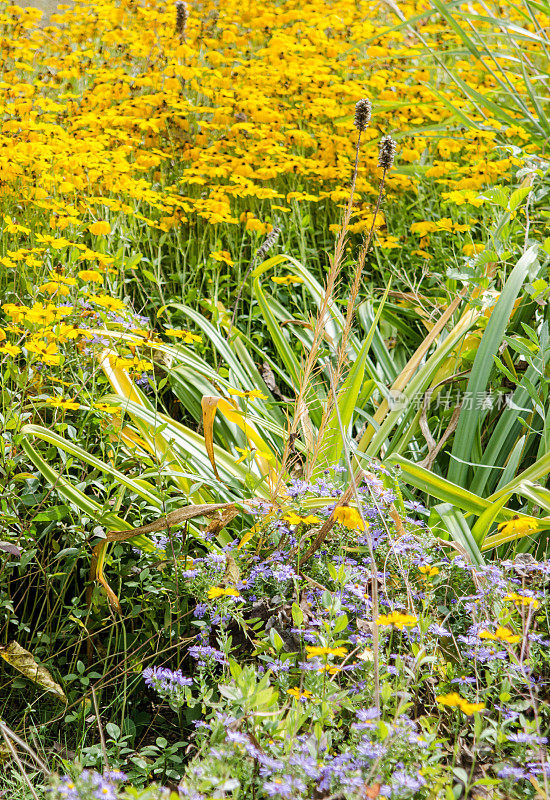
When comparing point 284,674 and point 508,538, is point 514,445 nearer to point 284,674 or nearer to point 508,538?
point 508,538

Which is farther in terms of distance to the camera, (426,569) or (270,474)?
(270,474)

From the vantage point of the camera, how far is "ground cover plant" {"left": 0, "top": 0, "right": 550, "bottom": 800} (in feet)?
4.19

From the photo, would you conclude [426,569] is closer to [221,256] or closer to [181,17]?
[221,256]

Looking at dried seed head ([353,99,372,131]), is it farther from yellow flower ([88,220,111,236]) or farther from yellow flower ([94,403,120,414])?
yellow flower ([88,220,111,236])

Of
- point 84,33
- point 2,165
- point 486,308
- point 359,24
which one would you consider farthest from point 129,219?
point 359,24

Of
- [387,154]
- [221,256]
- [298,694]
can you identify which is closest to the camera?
[298,694]

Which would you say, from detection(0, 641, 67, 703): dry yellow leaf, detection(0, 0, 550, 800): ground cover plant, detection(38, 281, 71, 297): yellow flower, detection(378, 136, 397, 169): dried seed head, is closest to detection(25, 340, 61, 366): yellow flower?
detection(0, 0, 550, 800): ground cover plant

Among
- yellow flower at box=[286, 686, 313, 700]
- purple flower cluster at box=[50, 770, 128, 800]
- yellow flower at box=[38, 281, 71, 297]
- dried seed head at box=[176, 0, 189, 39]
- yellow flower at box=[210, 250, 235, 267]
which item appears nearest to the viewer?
purple flower cluster at box=[50, 770, 128, 800]

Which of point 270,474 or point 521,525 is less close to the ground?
point 521,525

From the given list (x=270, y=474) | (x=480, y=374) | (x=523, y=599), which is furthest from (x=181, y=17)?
(x=523, y=599)

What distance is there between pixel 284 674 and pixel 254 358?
62.3 inches

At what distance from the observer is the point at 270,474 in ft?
6.71

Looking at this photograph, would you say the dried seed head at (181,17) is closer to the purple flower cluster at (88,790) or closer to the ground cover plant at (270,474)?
the ground cover plant at (270,474)

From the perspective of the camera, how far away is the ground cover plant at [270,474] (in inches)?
50.3
